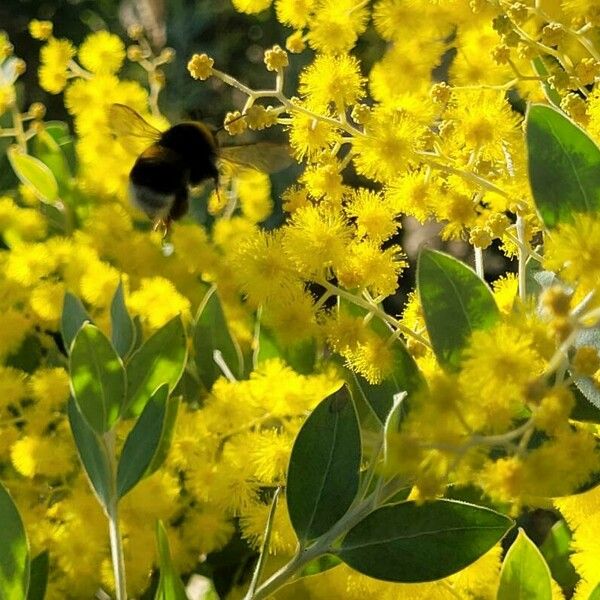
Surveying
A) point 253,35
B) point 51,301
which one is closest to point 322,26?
point 51,301

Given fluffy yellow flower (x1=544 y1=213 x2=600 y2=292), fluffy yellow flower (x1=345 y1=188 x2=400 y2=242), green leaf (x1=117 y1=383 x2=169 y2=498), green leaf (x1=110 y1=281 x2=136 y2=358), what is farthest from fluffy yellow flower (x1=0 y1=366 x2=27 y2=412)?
fluffy yellow flower (x1=544 y1=213 x2=600 y2=292)

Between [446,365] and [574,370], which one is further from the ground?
[574,370]

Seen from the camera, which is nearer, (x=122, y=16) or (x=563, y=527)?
(x=563, y=527)

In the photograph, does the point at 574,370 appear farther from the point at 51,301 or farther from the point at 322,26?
the point at 51,301

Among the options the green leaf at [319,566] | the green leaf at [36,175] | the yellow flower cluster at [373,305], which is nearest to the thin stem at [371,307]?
the yellow flower cluster at [373,305]

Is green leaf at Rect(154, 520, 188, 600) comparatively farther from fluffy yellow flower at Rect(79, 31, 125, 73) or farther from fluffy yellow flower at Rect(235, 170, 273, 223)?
fluffy yellow flower at Rect(79, 31, 125, 73)

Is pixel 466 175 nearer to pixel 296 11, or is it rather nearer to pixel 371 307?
pixel 371 307

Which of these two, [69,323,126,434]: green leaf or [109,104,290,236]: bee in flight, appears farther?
[109,104,290,236]: bee in flight

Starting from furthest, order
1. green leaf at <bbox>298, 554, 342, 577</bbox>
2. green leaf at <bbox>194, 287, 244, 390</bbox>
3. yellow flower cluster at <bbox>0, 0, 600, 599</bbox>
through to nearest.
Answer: green leaf at <bbox>194, 287, 244, 390</bbox> → green leaf at <bbox>298, 554, 342, 577</bbox> → yellow flower cluster at <bbox>0, 0, 600, 599</bbox>

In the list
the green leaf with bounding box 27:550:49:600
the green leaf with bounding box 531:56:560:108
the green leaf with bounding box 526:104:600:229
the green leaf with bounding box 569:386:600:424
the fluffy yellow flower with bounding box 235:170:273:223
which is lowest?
the green leaf with bounding box 27:550:49:600
